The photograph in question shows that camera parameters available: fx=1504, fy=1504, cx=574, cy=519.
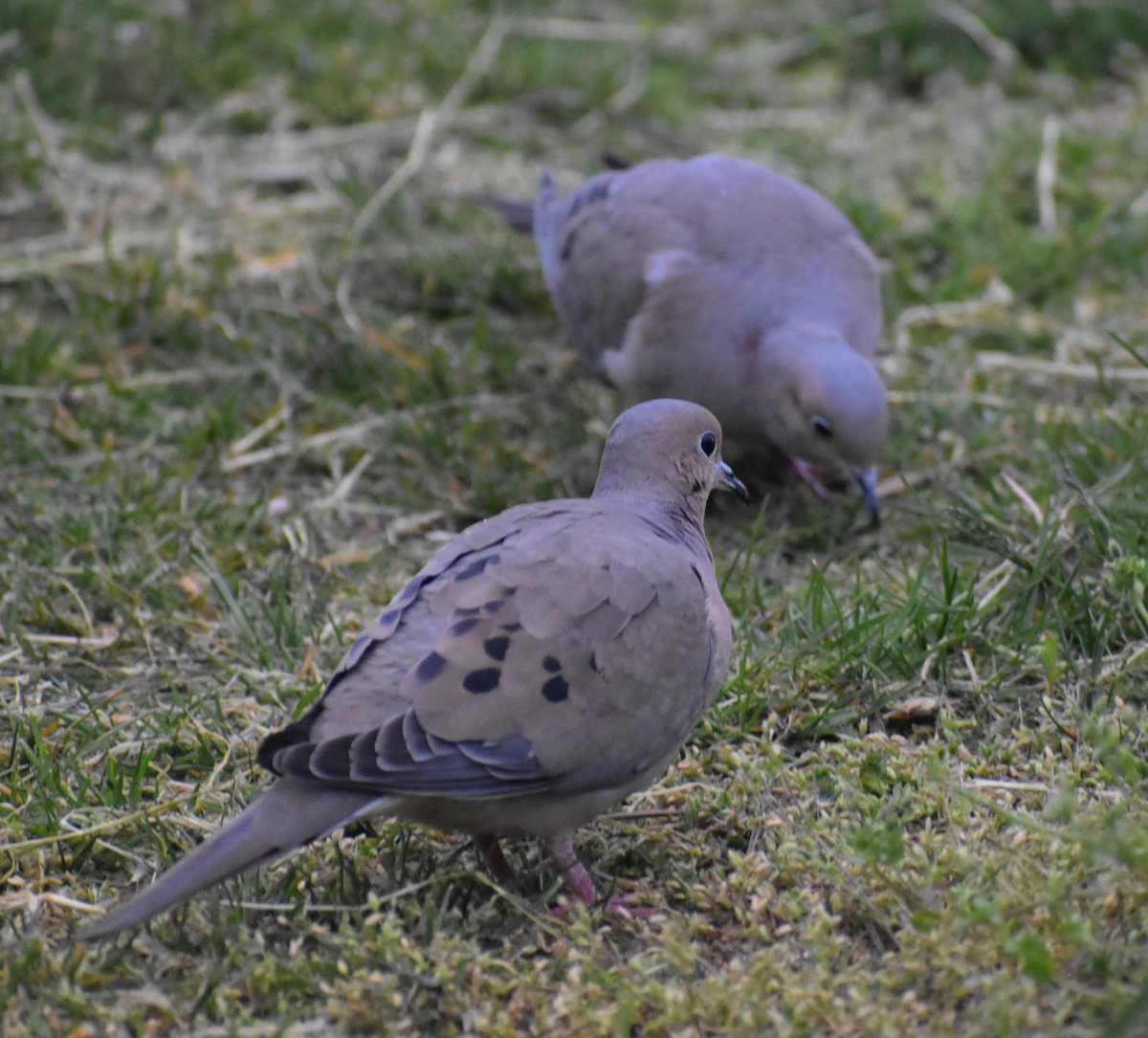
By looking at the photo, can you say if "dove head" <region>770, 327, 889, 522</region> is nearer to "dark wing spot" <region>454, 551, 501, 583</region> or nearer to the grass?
the grass

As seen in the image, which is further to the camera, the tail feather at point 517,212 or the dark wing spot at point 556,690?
the tail feather at point 517,212

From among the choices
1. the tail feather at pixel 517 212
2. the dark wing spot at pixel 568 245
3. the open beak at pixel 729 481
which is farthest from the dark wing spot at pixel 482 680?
the tail feather at pixel 517 212

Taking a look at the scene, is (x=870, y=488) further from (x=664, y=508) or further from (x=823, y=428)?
Result: (x=664, y=508)

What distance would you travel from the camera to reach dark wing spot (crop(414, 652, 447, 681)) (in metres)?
2.72

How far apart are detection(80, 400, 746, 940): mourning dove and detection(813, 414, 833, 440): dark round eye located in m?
1.51

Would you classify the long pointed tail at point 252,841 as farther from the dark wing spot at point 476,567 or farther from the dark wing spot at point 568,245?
the dark wing spot at point 568,245

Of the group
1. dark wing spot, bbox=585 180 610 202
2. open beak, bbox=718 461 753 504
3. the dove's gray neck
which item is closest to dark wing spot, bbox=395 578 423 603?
the dove's gray neck

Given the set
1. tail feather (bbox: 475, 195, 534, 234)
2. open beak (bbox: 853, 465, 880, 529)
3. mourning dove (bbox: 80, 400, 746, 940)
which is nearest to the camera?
mourning dove (bbox: 80, 400, 746, 940)

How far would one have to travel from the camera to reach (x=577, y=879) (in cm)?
290

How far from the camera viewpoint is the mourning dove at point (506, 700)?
260 cm

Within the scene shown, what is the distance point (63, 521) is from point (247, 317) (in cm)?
139

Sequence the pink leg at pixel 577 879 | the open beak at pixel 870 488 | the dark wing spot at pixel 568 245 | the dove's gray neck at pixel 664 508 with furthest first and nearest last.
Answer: the dark wing spot at pixel 568 245
the open beak at pixel 870 488
the dove's gray neck at pixel 664 508
the pink leg at pixel 577 879

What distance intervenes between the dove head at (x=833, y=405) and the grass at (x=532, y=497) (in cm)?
21

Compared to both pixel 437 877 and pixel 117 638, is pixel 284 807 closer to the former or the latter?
pixel 437 877
